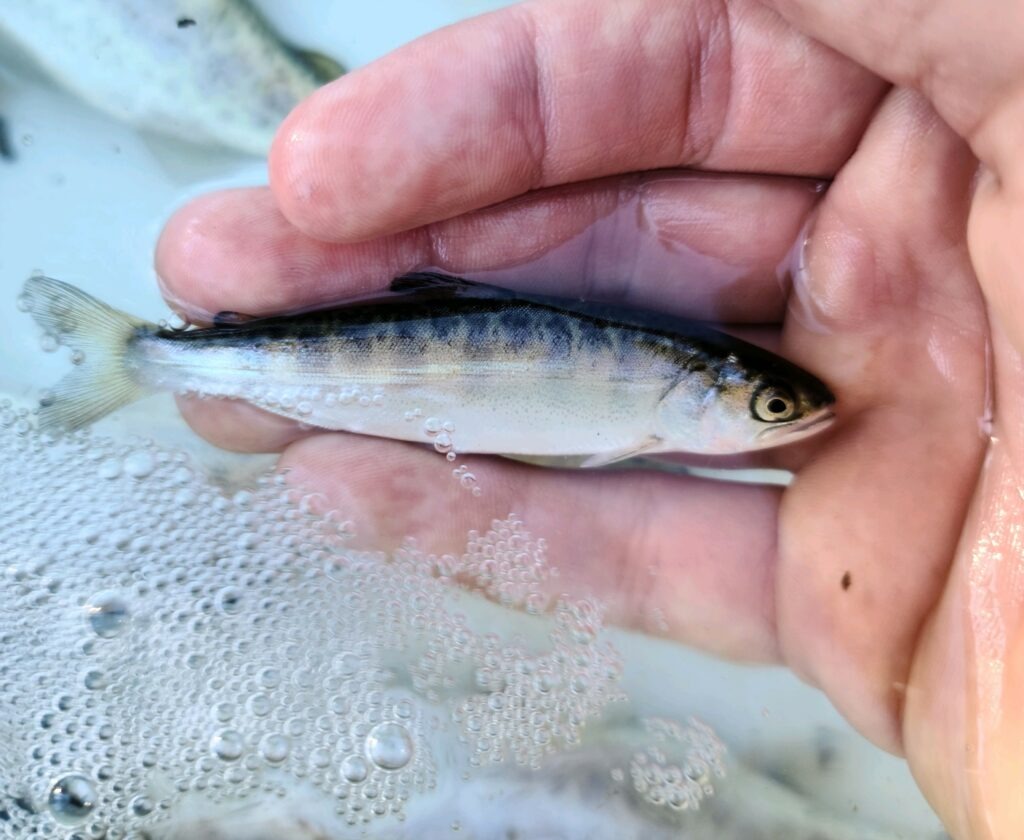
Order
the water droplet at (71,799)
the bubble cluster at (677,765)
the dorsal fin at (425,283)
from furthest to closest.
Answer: the bubble cluster at (677,765)
the dorsal fin at (425,283)
the water droplet at (71,799)

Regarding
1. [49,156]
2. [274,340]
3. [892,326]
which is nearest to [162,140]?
[49,156]

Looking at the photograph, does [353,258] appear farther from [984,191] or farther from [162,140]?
[984,191]

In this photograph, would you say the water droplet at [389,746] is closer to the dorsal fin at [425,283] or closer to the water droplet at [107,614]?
the water droplet at [107,614]

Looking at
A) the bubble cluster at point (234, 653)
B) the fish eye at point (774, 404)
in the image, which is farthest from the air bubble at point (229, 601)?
the fish eye at point (774, 404)

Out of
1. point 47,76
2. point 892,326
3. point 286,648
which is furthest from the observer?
point 47,76

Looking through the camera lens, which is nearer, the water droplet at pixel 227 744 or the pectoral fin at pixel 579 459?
the water droplet at pixel 227 744

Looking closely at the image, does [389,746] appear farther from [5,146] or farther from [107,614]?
[5,146]

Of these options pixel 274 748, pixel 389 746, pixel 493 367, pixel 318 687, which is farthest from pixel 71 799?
pixel 493 367

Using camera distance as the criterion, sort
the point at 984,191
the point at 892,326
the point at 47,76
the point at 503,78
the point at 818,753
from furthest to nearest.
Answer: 1. the point at 47,76
2. the point at 818,753
3. the point at 892,326
4. the point at 503,78
5. the point at 984,191

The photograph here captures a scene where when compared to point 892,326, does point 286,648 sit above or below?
below

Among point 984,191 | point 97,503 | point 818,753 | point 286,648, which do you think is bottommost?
point 818,753
